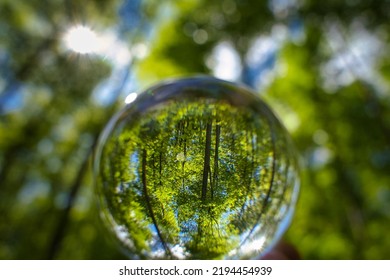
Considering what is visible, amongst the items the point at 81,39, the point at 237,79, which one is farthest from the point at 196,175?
the point at 81,39

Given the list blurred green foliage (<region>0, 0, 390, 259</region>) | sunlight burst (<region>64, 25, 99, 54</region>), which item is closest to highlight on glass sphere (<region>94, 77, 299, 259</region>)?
blurred green foliage (<region>0, 0, 390, 259</region>)

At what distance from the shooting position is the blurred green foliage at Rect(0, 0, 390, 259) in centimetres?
879

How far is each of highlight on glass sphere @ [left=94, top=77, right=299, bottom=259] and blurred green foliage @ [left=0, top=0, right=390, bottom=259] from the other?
6851 millimetres

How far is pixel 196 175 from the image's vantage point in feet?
5.14

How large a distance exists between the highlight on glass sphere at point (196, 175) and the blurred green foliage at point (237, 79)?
6851 mm

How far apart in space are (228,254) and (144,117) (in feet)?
2.68

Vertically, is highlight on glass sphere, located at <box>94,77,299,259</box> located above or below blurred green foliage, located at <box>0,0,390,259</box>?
below

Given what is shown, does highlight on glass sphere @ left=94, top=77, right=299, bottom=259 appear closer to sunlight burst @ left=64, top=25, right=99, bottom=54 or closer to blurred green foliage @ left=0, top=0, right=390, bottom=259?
blurred green foliage @ left=0, top=0, right=390, bottom=259

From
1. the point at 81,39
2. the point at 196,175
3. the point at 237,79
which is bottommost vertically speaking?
the point at 196,175

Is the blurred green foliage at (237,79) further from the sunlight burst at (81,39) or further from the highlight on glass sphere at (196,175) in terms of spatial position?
the highlight on glass sphere at (196,175)

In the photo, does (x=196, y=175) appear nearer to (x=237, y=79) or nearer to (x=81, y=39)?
(x=237, y=79)

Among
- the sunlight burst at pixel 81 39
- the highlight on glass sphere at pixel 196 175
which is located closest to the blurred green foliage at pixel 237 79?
the sunlight burst at pixel 81 39

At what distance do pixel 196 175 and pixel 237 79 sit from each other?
893 centimetres

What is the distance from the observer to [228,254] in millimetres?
1848
